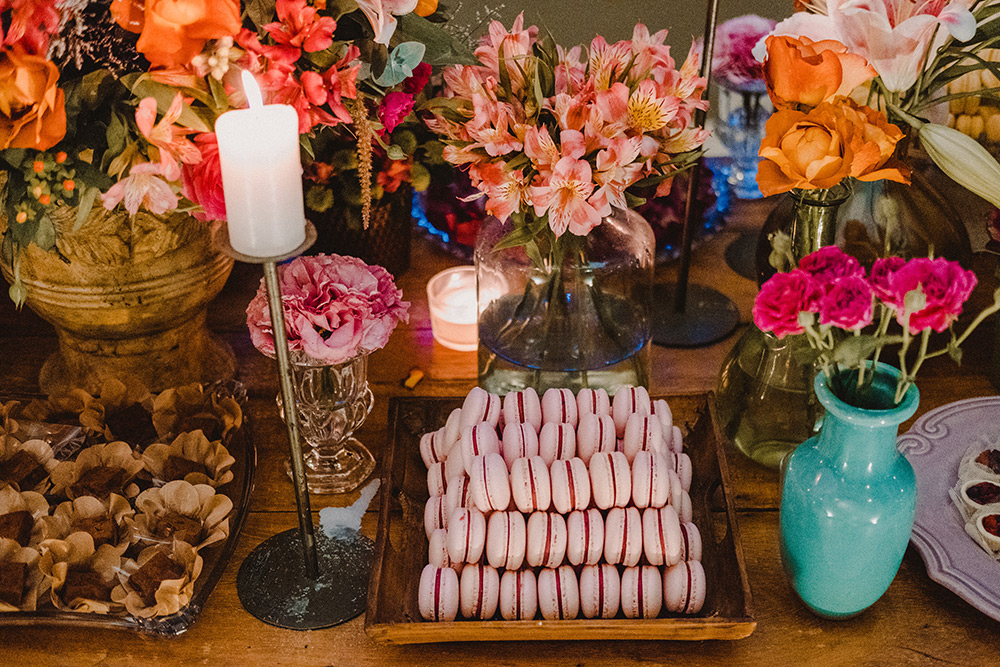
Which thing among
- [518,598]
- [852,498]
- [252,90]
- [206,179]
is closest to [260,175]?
[252,90]

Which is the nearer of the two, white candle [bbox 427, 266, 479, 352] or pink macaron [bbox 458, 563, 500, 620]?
pink macaron [bbox 458, 563, 500, 620]

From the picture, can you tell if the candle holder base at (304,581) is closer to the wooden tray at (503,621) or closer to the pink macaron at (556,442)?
the wooden tray at (503,621)

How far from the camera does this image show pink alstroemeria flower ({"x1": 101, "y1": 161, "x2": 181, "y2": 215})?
74cm

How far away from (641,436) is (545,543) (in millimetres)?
148

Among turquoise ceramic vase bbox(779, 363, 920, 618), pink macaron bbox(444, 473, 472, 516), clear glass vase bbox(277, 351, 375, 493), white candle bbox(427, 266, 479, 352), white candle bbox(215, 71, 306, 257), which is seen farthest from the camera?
white candle bbox(427, 266, 479, 352)

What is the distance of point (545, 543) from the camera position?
2.49 ft

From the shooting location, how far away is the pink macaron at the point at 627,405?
2.87ft

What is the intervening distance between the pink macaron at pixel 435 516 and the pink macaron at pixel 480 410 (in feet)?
0.25

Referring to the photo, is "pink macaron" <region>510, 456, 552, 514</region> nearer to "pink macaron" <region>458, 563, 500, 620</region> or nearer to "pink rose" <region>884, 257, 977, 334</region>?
"pink macaron" <region>458, 563, 500, 620</region>

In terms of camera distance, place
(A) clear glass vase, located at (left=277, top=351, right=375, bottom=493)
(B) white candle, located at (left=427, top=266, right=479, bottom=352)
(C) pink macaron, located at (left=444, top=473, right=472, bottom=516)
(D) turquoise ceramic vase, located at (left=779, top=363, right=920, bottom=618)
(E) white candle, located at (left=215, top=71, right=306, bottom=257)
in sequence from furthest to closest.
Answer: (B) white candle, located at (left=427, top=266, right=479, bottom=352)
(A) clear glass vase, located at (left=277, top=351, right=375, bottom=493)
(C) pink macaron, located at (left=444, top=473, right=472, bottom=516)
(D) turquoise ceramic vase, located at (left=779, top=363, right=920, bottom=618)
(E) white candle, located at (left=215, top=71, right=306, bottom=257)

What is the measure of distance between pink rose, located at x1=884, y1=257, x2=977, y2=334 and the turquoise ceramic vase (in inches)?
3.5

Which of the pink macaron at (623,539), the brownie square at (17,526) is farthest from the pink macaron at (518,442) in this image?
the brownie square at (17,526)

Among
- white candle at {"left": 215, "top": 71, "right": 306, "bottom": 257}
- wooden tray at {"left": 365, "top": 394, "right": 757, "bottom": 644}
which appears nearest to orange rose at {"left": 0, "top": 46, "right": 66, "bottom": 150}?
white candle at {"left": 215, "top": 71, "right": 306, "bottom": 257}

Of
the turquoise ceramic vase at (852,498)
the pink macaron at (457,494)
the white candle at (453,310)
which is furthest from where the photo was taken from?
the white candle at (453,310)
